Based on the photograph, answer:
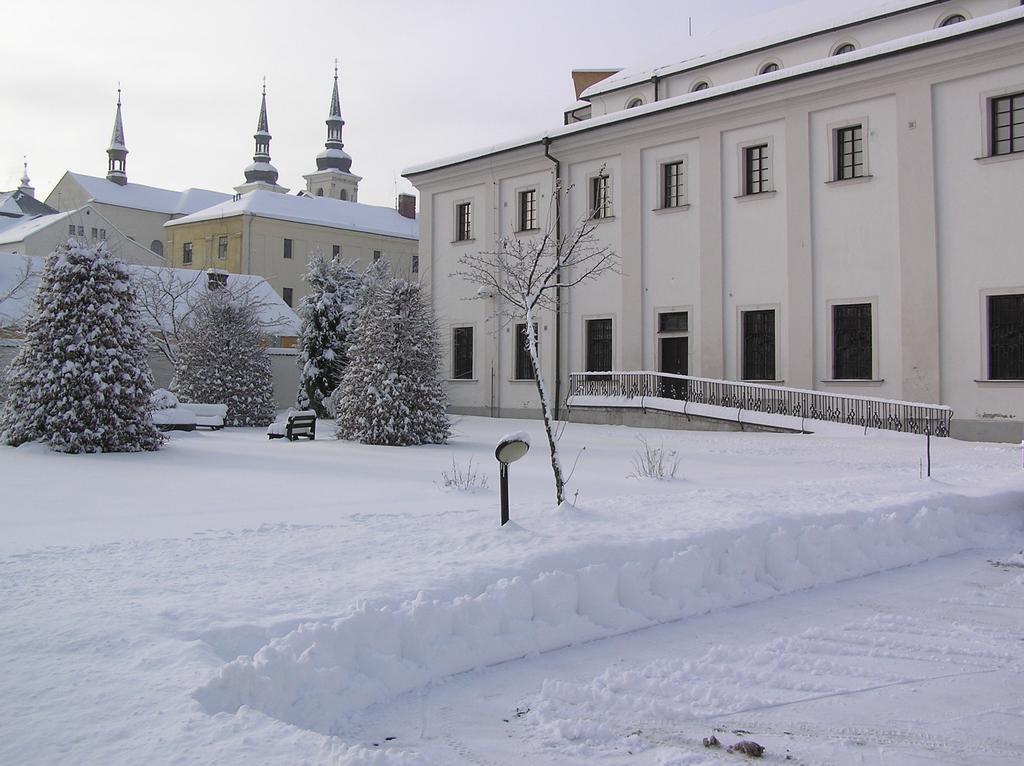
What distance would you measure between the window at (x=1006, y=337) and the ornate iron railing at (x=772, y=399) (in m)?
1.57

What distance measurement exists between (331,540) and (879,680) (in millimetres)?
4099

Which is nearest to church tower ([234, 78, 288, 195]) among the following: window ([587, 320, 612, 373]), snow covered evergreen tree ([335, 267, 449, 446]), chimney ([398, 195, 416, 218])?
chimney ([398, 195, 416, 218])

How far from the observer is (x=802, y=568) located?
7.30 m

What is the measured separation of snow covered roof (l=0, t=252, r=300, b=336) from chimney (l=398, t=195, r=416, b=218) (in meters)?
27.6

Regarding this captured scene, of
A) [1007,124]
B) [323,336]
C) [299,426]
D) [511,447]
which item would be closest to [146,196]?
[323,336]

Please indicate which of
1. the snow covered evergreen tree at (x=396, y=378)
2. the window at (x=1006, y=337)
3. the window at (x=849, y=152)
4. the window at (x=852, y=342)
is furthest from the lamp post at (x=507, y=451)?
the window at (x=849, y=152)

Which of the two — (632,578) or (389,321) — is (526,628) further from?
(389,321)

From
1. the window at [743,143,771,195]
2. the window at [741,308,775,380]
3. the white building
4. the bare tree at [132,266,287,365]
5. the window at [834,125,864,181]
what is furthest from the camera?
the bare tree at [132,266,287,365]

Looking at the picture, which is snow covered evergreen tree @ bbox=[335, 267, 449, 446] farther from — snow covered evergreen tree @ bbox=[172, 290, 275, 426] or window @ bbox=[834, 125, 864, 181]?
window @ bbox=[834, 125, 864, 181]

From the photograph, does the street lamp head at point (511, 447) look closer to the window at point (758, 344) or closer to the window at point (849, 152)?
the window at point (758, 344)

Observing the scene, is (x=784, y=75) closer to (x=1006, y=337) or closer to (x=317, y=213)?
(x=1006, y=337)

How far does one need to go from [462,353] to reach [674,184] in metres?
9.63

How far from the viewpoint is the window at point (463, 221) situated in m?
31.6

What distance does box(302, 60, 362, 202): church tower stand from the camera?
83000 mm
